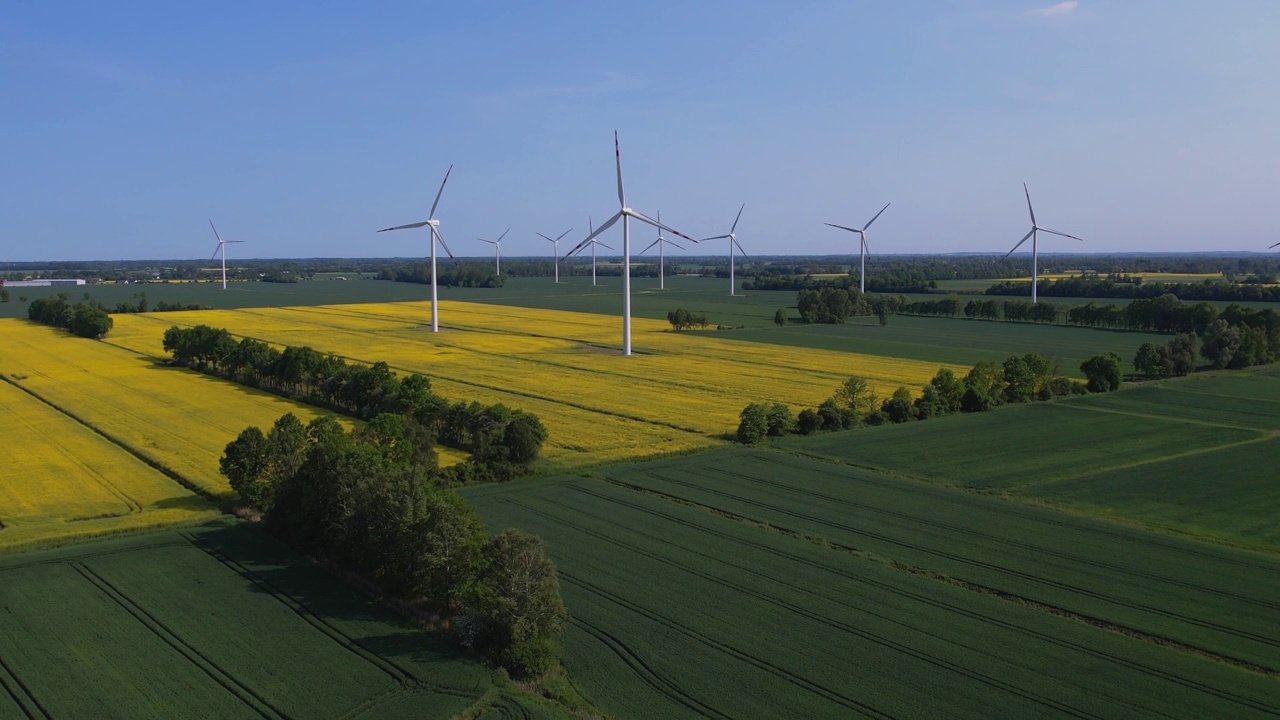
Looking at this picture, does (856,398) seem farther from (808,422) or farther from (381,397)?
(381,397)

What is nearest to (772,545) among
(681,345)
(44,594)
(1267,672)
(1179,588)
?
(1179,588)

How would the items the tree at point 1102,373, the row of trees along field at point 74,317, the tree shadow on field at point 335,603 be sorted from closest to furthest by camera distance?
the tree shadow on field at point 335,603
the tree at point 1102,373
the row of trees along field at point 74,317

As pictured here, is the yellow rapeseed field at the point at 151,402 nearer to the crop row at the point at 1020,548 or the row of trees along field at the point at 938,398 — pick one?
the crop row at the point at 1020,548

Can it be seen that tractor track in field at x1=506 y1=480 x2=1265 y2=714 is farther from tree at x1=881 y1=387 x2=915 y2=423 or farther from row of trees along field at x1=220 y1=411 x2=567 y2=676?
tree at x1=881 y1=387 x2=915 y2=423

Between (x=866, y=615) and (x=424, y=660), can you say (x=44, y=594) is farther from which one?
(x=866, y=615)

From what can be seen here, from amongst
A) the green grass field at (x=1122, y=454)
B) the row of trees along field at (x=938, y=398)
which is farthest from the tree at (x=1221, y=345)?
the row of trees along field at (x=938, y=398)

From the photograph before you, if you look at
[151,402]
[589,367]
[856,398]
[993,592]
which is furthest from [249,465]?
[589,367]
